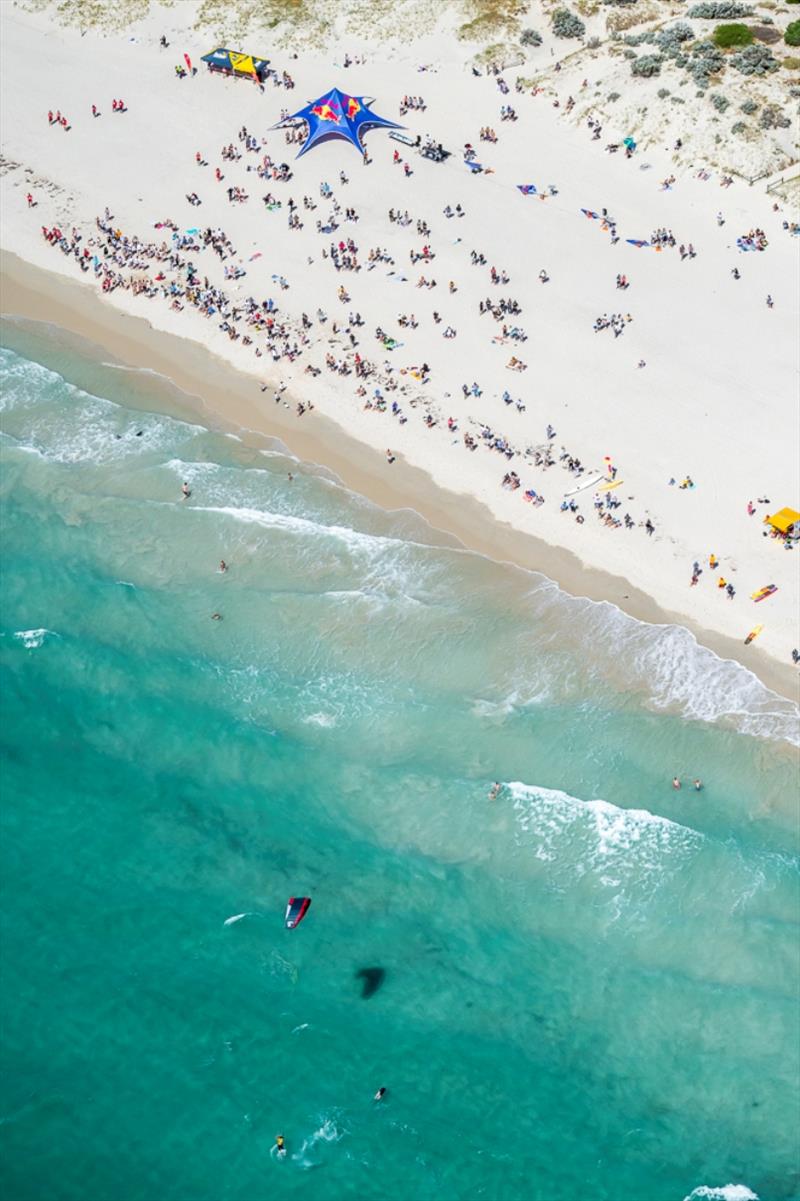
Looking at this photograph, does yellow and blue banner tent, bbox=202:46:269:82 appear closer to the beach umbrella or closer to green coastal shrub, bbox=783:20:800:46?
the beach umbrella

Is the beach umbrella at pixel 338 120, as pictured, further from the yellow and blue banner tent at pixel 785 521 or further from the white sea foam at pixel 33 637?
the white sea foam at pixel 33 637

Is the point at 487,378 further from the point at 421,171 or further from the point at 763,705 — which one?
the point at 763,705

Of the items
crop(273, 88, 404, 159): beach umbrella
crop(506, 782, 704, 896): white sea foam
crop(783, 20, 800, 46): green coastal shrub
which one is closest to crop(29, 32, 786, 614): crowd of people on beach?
crop(273, 88, 404, 159): beach umbrella

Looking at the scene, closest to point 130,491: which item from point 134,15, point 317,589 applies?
point 317,589

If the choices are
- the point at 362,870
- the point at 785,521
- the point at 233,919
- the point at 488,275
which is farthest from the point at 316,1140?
the point at 488,275

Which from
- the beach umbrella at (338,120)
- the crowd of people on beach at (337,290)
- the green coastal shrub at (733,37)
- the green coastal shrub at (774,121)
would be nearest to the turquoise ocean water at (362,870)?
the crowd of people on beach at (337,290)

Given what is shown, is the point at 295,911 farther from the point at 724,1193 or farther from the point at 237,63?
the point at 237,63
